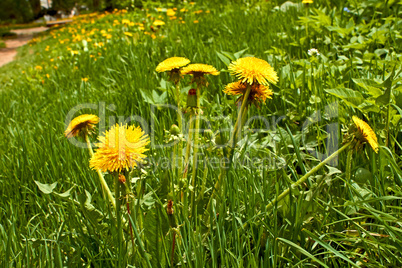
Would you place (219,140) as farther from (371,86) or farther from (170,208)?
(371,86)

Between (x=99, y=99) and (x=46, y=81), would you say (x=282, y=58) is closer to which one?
(x=99, y=99)

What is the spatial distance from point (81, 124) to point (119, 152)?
258 mm

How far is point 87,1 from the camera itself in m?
26.4

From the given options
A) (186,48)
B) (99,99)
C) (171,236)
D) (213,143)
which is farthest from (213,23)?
(171,236)

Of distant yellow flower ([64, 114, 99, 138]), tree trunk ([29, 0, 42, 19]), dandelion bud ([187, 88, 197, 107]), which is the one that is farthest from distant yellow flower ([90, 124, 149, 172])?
tree trunk ([29, 0, 42, 19])

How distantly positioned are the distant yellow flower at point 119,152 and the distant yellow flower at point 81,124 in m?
0.13

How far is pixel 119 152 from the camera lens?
735 mm

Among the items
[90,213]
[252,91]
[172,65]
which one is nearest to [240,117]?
[252,91]

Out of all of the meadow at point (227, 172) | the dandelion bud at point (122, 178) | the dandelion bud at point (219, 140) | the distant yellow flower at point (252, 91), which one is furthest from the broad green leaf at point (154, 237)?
the distant yellow flower at point (252, 91)

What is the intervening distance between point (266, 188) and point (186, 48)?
1922 millimetres

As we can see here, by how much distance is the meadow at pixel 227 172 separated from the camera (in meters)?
→ 0.83

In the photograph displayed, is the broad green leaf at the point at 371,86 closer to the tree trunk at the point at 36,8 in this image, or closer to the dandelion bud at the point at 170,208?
the dandelion bud at the point at 170,208

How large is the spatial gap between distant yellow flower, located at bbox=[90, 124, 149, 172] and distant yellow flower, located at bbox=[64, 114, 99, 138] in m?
0.13

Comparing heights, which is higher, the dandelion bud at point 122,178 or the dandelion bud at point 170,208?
the dandelion bud at point 122,178
